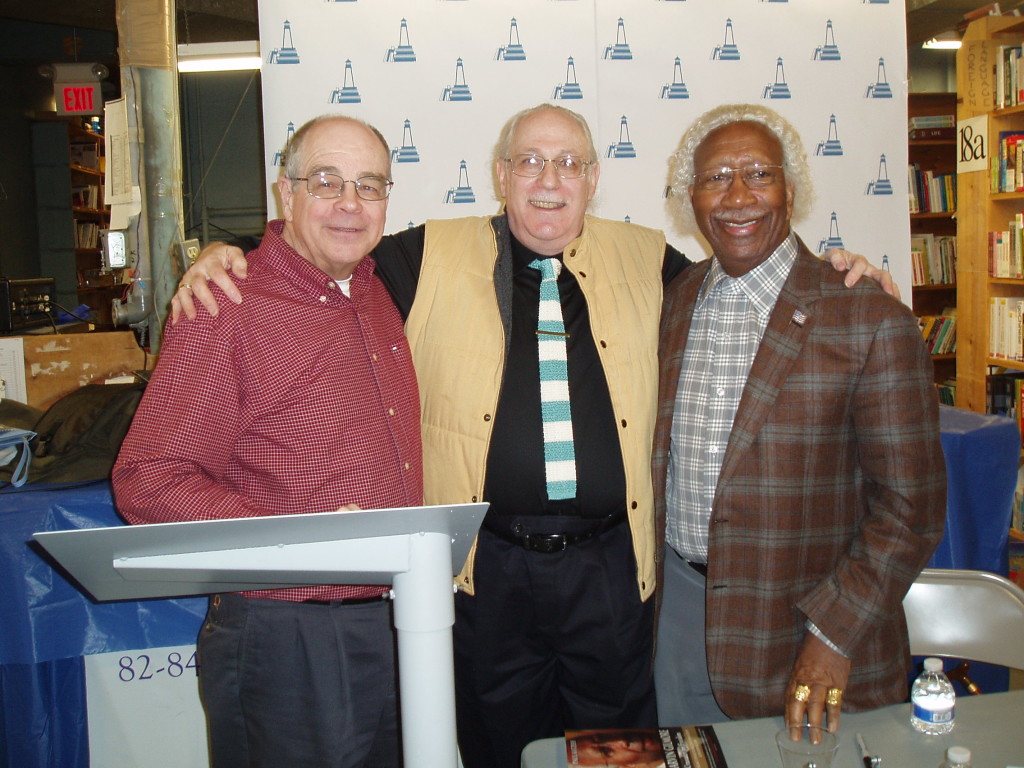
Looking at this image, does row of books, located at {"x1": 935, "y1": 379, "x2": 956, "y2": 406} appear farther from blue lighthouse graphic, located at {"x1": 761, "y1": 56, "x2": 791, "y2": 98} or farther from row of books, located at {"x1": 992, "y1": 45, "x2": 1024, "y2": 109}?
blue lighthouse graphic, located at {"x1": 761, "y1": 56, "x2": 791, "y2": 98}

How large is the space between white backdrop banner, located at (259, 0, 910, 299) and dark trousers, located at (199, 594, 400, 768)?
76.3 inches

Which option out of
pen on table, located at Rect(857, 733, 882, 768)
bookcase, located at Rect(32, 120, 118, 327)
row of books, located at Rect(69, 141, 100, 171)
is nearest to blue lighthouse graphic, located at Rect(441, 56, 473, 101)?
pen on table, located at Rect(857, 733, 882, 768)

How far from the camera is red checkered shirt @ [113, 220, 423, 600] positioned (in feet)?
4.40

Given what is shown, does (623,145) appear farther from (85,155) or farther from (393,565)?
(85,155)

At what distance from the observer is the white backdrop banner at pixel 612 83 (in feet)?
9.91

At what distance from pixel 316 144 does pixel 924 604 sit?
66.6 inches

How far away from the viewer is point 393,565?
2.96 feet

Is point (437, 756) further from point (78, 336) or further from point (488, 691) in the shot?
point (78, 336)

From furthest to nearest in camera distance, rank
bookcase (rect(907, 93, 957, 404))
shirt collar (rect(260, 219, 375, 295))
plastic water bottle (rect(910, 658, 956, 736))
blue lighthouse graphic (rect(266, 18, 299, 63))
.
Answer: bookcase (rect(907, 93, 957, 404)), blue lighthouse graphic (rect(266, 18, 299, 63)), shirt collar (rect(260, 219, 375, 295)), plastic water bottle (rect(910, 658, 956, 736))

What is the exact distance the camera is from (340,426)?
152 cm

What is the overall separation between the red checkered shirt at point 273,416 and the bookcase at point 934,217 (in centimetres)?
586

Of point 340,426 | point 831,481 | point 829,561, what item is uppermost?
point 340,426

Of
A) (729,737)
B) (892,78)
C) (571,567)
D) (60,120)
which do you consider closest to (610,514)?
(571,567)

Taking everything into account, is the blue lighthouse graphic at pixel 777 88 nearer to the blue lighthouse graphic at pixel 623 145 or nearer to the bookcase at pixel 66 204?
the blue lighthouse graphic at pixel 623 145
